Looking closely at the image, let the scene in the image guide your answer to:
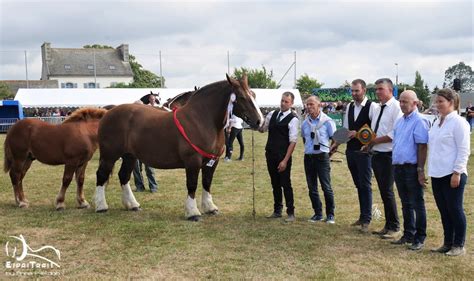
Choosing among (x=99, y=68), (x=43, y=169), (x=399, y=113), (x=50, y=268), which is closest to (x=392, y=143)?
(x=399, y=113)

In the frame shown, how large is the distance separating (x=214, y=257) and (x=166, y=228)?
1.46 m

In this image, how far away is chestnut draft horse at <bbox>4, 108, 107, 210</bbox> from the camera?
24.4ft

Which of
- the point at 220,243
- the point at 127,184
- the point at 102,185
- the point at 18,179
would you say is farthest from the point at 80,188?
the point at 220,243

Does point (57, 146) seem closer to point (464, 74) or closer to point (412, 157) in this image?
point (412, 157)

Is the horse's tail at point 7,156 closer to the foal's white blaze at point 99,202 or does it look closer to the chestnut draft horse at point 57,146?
the chestnut draft horse at point 57,146

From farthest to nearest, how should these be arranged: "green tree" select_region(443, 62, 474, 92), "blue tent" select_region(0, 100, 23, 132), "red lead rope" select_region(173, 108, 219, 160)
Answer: "green tree" select_region(443, 62, 474, 92)
"blue tent" select_region(0, 100, 23, 132)
"red lead rope" select_region(173, 108, 219, 160)

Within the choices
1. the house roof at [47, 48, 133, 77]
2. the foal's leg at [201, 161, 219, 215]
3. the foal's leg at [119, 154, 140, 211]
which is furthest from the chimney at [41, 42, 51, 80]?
the foal's leg at [201, 161, 219, 215]

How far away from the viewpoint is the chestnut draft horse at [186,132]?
6672 millimetres

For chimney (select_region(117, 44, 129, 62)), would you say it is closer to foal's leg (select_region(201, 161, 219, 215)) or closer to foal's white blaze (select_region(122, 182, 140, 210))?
foal's white blaze (select_region(122, 182, 140, 210))

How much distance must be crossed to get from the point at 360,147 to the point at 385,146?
363 millimetres

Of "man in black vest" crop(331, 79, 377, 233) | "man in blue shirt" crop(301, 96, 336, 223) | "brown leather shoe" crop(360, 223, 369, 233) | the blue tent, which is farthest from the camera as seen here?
the blue tent

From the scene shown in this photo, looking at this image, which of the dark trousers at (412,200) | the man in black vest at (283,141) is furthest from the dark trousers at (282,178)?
the dark trousers at (412,200)

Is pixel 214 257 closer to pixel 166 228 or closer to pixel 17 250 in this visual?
pixel 166 228

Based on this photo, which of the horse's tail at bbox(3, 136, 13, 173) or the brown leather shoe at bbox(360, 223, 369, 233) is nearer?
the brown leather shoe at bbox(360, 223, 369, 233)
